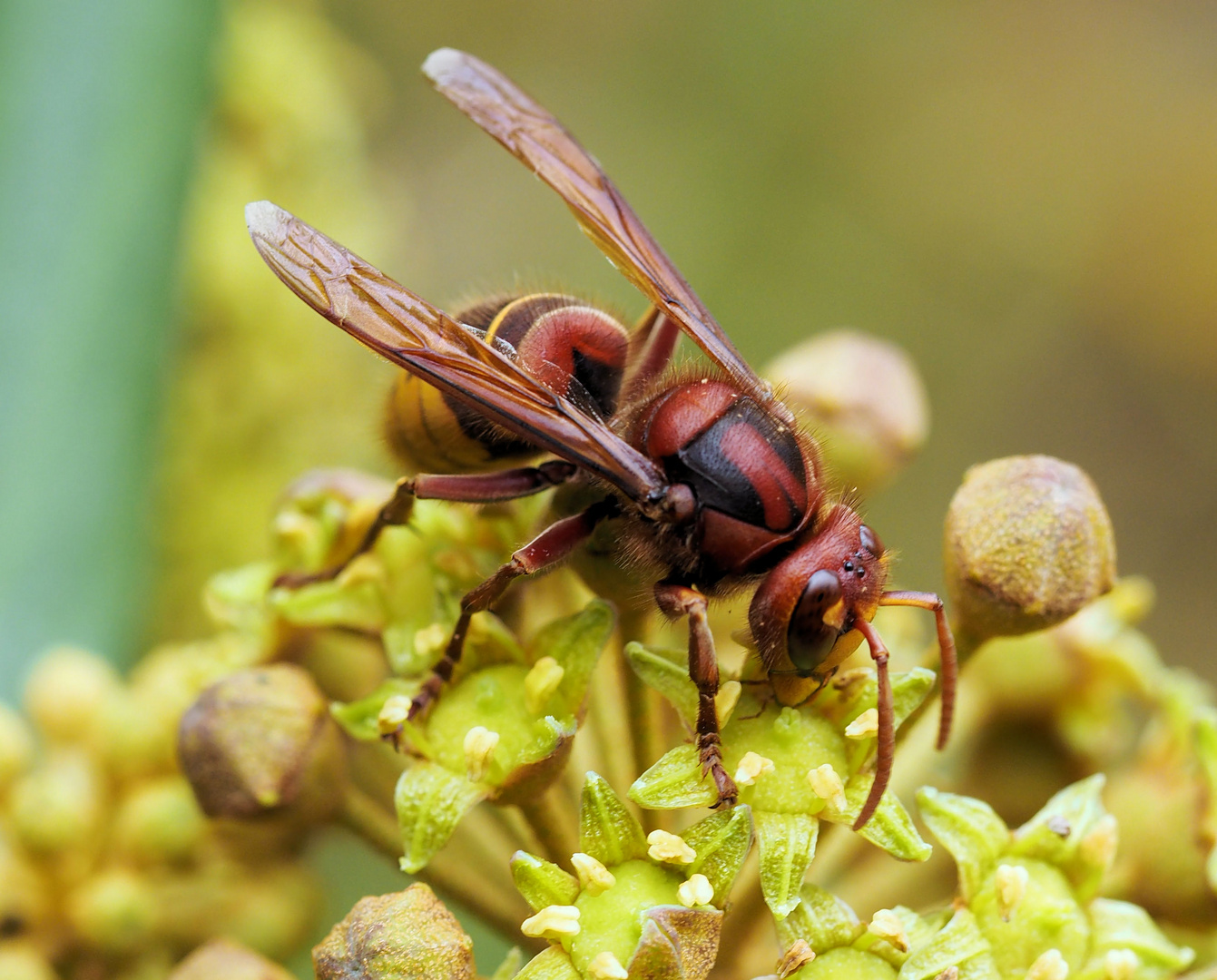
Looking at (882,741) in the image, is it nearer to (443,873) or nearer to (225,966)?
(443,873)

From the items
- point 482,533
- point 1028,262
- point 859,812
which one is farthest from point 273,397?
point 1028,262

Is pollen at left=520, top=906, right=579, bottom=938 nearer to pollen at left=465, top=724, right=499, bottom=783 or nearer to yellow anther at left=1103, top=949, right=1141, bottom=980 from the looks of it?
pollen at left=465, top=724, right=499, bottom=783

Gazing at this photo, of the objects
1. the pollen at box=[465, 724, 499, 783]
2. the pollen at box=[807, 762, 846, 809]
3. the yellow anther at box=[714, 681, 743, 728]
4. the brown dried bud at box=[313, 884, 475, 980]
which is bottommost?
the pollen at box=[807, 762, 846, 809]

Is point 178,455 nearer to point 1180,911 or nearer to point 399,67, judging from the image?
point 1180,911

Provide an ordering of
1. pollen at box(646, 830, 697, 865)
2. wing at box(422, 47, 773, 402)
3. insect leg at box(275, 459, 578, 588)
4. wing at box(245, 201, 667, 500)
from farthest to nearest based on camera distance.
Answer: wing at box(422, 47, 773, 402) → insect leg at box(275, 459, 578, 588) → wing at box(245, 201, 667, 500) → pollen at box(646, 830, 697, 865)

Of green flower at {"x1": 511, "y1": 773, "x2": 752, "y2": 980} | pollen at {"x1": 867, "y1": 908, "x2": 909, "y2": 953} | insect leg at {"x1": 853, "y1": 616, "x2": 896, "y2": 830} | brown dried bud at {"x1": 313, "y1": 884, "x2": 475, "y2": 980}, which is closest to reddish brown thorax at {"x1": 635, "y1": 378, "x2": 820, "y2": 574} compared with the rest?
insect leg at {"x1": 853, "y1": 616, "x2": 896, "y2": 830}

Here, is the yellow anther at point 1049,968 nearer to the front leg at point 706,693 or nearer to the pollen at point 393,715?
the front leg at point 706,693

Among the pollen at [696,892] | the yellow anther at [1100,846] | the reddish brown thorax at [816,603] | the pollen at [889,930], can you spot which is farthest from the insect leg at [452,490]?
the yellow anther at [1100,846]
